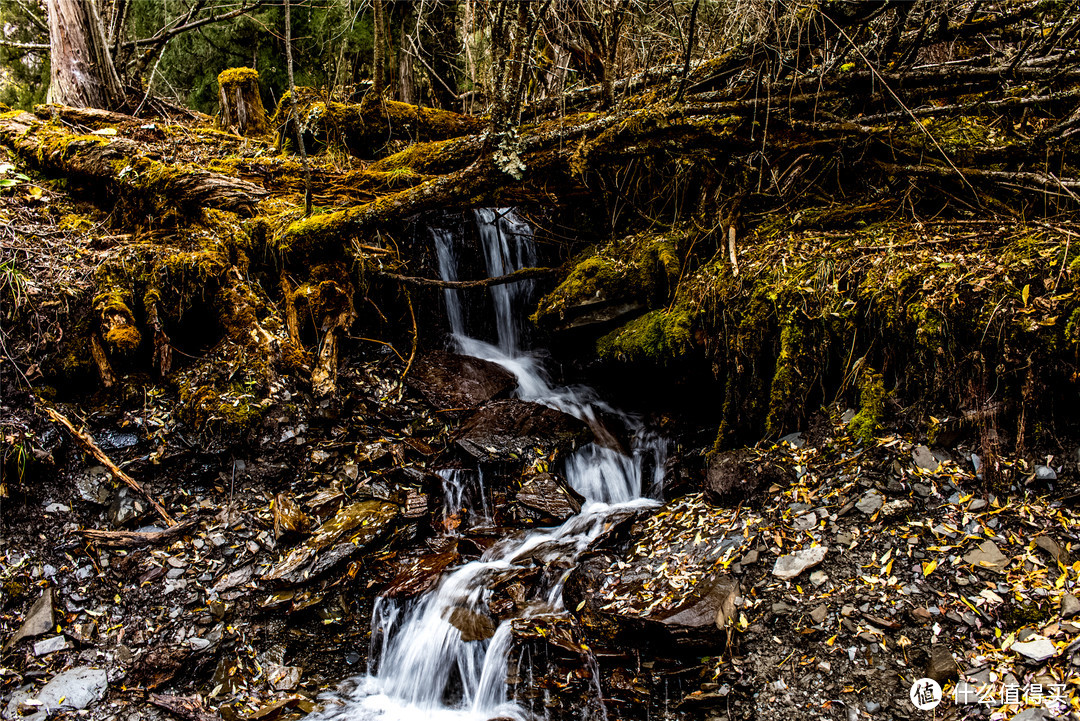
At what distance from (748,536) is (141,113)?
9.38 metres

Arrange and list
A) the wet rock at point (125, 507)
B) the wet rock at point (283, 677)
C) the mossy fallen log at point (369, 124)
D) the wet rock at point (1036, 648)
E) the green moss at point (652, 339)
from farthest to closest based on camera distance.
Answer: the mossy fallen log at point (369, 124), the green moss at point (652, 339), the wet rock at point (125, 507), the wet rock at point (283, 677), the wet rock at point (1036, 648)

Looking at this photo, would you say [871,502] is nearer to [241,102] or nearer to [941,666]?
[941,666]

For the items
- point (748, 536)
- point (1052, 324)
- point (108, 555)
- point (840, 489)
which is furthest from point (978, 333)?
point (108, 555)

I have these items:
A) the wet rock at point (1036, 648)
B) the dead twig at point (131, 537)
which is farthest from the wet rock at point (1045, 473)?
the dead twig at point (131, 537)

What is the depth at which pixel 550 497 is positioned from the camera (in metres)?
4.61

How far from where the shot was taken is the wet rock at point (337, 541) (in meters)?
3.88

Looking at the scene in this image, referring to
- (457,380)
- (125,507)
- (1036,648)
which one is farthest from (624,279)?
(125,507)

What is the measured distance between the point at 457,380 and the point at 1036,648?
453 centimetres

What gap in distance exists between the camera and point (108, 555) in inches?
147

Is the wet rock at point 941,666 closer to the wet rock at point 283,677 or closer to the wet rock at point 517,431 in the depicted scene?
the wet rock at point 517,431

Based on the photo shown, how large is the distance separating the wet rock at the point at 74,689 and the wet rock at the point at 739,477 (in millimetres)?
4047

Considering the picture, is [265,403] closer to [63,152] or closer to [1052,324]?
[63,152]

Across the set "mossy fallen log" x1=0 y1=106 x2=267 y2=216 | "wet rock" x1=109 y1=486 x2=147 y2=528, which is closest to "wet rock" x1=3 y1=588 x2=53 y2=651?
"wet rock" x1=109 y1=486 x2=147 y2=528
